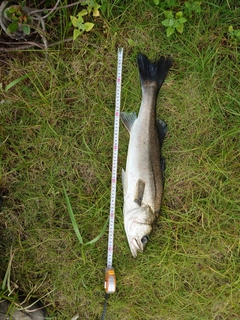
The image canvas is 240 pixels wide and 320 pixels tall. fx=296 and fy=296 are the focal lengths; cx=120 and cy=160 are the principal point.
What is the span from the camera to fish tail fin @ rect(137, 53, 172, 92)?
102 inches

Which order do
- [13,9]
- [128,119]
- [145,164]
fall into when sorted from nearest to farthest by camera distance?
[13,9] < [145,164] < [128,119]

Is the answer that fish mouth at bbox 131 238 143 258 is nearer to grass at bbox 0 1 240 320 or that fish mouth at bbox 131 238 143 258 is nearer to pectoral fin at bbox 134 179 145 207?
grass at bbox 0 1 240 320

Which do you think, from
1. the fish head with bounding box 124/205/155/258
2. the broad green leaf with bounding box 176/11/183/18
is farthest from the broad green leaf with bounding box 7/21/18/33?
the fish head with bounding box 124/205/155/258

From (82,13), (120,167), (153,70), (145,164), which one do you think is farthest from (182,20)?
(120,167)

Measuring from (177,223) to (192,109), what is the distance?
3.47 feet

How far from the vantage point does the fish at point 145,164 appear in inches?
98.7

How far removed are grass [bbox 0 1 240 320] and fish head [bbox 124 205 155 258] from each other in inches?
6.5

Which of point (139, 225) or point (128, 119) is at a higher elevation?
point (128, 119)

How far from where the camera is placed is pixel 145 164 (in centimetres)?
250

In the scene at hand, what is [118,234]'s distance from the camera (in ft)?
8.98

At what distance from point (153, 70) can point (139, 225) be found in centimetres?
135

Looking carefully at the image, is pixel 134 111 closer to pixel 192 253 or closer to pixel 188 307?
pixel 192 253

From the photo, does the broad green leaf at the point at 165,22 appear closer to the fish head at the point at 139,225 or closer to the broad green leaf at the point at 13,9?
the broad green leaf at the point at 13,9

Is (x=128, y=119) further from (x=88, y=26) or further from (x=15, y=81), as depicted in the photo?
(x=15, y=81)
